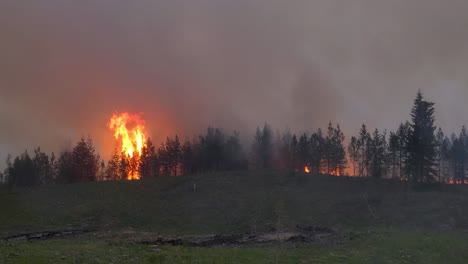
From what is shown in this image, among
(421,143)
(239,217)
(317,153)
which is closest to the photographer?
(239,217)

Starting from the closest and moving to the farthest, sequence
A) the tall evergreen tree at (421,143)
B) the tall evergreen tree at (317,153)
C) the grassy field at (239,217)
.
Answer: the grassy field at (239,217) < the tall evergreen tree at (421,143) < the tall evergreen tree at (317,153)

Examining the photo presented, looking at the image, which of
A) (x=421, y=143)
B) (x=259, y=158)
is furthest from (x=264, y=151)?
(x=421, y=143)

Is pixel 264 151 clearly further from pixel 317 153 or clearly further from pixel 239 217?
pixel 239 217

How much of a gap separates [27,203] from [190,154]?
7087 cm

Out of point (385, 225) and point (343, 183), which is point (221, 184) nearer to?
point (343, 183)

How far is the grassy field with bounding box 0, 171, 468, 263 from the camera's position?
2700cm

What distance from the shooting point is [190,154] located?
142375 millimetres

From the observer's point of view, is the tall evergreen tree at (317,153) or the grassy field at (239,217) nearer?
the grassy field at (239,217)

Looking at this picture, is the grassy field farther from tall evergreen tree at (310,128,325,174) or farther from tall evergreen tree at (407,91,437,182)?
tall evergreen tree at (310,128,325,174)

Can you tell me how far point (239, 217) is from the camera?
204ft

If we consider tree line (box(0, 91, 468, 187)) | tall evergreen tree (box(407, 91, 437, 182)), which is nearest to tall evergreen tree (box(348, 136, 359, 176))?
tree line (box(0, 91, 468, 187))

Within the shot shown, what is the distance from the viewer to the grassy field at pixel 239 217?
88.6 ft

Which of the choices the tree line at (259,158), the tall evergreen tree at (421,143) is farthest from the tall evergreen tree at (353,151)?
the tall evergreen tree at (421,143)

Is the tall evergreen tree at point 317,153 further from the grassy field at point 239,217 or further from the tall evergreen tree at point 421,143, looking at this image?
the tall evergreen tree at point 421,143
